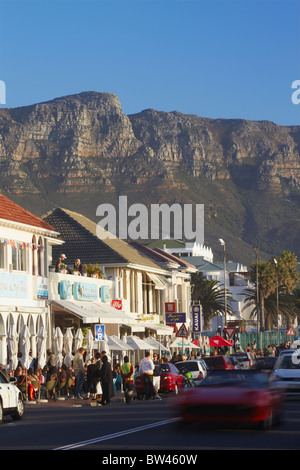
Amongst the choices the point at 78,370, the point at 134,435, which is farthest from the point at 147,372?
the point at 134,435

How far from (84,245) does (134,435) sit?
39.0 meters

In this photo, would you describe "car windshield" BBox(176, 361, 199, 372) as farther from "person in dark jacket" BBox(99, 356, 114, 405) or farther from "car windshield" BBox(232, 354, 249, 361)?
"car windshield" BBox(232, 354, 249, 361)

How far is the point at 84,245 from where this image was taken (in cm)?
5628

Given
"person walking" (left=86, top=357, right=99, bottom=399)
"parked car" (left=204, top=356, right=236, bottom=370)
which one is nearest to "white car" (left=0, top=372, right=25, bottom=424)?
"person walking" (left=86, top=357, right=99, bottom=399)

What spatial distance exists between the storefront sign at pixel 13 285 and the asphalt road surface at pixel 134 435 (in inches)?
560

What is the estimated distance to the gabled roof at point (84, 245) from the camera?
55094mm

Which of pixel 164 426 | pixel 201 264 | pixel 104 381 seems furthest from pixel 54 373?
pixel 201 264

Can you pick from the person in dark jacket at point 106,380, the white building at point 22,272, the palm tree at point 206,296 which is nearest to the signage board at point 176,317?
the white building at point 22,272

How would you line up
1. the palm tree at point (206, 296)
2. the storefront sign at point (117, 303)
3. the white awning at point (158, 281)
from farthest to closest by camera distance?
the palm tree at point (206, 296) < the white awning at point (158, 281) < the storefront sign at point (117, 303)

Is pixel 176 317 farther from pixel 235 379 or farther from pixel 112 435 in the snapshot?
pixel 112 435

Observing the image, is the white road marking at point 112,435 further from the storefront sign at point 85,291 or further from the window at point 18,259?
the storefront sign at point 85,291
